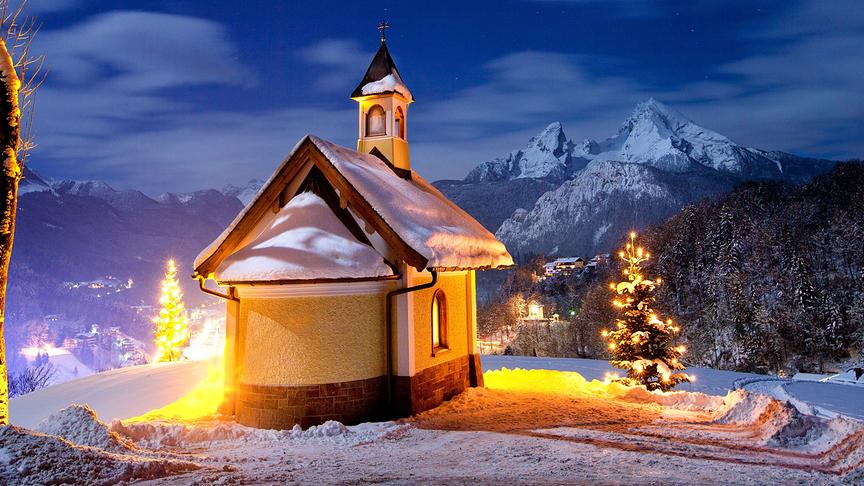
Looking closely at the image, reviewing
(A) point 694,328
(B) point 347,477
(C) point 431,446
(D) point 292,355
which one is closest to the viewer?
(B) point 347,477

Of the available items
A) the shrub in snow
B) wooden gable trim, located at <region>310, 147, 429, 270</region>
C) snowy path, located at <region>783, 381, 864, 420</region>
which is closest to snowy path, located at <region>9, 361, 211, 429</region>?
wooden gable trim, located at <region>310, 147, 429, 270</region>

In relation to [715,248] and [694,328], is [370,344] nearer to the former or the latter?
[694,328]

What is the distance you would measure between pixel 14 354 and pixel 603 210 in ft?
481

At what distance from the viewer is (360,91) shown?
15.2 m

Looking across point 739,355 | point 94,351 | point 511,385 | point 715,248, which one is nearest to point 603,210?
point 715,248

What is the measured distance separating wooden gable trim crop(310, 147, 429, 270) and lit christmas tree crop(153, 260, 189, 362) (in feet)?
68.1

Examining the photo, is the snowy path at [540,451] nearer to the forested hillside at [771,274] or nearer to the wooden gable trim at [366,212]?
the wooden gable trim at [366,212]

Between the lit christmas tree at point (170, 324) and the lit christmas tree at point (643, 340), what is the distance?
76.5 feet

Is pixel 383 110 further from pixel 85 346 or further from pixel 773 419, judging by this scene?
pixel 85 346

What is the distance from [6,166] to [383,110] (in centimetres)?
975

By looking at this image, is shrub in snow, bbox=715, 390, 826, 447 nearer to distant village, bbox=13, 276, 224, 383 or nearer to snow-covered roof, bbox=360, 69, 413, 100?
snow-covered roof, bbox=360, 69, 413, 100

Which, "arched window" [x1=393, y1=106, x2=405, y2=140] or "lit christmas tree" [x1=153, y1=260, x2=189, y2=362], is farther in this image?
"lit christmas tree" [x1=153, y1=260, x2=189, y2=362]

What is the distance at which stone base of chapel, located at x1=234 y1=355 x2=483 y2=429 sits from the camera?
1049 centimetres

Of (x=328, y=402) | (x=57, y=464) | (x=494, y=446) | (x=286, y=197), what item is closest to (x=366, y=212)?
(x=286, y=197)
